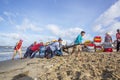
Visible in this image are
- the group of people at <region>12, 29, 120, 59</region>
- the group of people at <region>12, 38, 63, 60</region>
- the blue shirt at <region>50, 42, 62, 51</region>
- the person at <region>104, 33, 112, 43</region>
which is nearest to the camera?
the group of people at <region>12, 29, 120, 59</region>

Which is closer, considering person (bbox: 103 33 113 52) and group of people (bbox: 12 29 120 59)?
group of people (bbox: 12 29 120 59)

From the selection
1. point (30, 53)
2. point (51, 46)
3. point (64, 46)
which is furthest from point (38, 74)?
point (30, 53)

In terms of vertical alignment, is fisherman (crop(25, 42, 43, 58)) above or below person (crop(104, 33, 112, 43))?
below

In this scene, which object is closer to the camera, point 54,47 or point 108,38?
point 54,47

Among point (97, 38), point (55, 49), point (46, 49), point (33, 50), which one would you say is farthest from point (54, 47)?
point (97, 38)

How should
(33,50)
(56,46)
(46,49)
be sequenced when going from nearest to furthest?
(56,46)
(46,49)
(33,50)

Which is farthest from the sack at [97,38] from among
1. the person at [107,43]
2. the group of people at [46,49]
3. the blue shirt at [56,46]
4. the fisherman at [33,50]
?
the fisherman at [33,50]

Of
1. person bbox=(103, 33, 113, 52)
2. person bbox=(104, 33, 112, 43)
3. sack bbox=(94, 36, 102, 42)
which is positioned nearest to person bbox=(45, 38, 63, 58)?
sack bbox=(94, 36, 102, 42)

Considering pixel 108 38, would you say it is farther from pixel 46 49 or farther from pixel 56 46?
pixel 46 49

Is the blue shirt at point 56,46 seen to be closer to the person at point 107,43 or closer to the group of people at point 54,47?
the group of people at point 54,47

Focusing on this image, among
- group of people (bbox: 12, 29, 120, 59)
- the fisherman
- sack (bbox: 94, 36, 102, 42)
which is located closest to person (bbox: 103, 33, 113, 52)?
group of people (bbox: 12, 29, 120, 59)

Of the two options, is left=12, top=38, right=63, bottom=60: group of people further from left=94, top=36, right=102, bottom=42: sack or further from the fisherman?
left=94, top=36, right=102, bottom=42: sack

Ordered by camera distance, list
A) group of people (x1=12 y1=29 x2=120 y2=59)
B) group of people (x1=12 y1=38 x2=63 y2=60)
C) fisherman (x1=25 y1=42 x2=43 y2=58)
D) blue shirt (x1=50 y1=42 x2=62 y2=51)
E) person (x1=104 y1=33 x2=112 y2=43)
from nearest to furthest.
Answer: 1. group of people (x1=12 y1=29 x2=120 y2=59)
2. blue shirt (x1=50 y1=42 x2=62 y2=51)
3. group of people (x1=12 y1=38 x2=63 y2=60)
4. person (x1=104 y1=33 x2=112 y2=43)
5. fisherman (x1=25 y1=42 x2=43 y2=58)

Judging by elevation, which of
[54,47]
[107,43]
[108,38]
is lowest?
[54,47]
